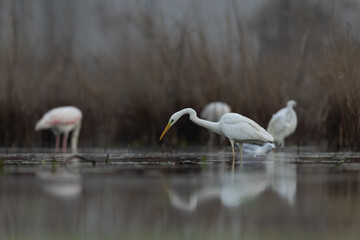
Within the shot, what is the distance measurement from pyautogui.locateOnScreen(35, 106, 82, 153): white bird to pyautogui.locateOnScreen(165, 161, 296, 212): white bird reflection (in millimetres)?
7040

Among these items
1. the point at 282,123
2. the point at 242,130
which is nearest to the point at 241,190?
the point at 242,130

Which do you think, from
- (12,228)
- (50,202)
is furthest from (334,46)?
(12,228)

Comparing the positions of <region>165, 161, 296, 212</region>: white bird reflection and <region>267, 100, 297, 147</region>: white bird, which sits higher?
<region>267, 100, 297, 147</region>: white bird

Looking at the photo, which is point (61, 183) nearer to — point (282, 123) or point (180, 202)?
point (180, 202)

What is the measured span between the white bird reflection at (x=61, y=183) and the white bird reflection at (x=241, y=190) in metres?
0.67

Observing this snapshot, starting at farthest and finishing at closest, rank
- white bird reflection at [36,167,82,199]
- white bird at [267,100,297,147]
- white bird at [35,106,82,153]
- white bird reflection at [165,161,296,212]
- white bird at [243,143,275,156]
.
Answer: white bird at [35,106,82,153] < white bird at [267,100,297,147] < white bird at [243,143,275,156] < white bird reflection at [36,167,82,199] < white bird reflection at [165,161,296,212]

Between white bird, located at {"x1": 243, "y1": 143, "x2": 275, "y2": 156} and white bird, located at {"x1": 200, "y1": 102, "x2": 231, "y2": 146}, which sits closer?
white bird, located at {"x1": 243, "y1": 143, "x2": 275, "y2": 156}

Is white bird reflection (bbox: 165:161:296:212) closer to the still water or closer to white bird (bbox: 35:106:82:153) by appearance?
the still water

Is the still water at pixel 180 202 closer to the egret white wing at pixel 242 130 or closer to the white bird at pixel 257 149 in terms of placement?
the egret white wing at pixel 242 130

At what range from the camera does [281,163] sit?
7785 millimetres

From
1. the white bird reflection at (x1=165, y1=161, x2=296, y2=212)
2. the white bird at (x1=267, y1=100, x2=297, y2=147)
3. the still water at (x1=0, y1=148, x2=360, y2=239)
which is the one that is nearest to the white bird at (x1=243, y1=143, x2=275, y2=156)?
the white bird at (x1=267, y1=100, x2=297, y2=147)

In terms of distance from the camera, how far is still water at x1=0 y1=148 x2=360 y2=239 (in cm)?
345

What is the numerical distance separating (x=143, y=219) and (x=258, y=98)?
932 cm

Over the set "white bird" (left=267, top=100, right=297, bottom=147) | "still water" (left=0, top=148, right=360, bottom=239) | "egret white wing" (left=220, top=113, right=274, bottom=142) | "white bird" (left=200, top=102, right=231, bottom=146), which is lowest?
"still water" (left=0, top=148, right=360, bottom=239)
